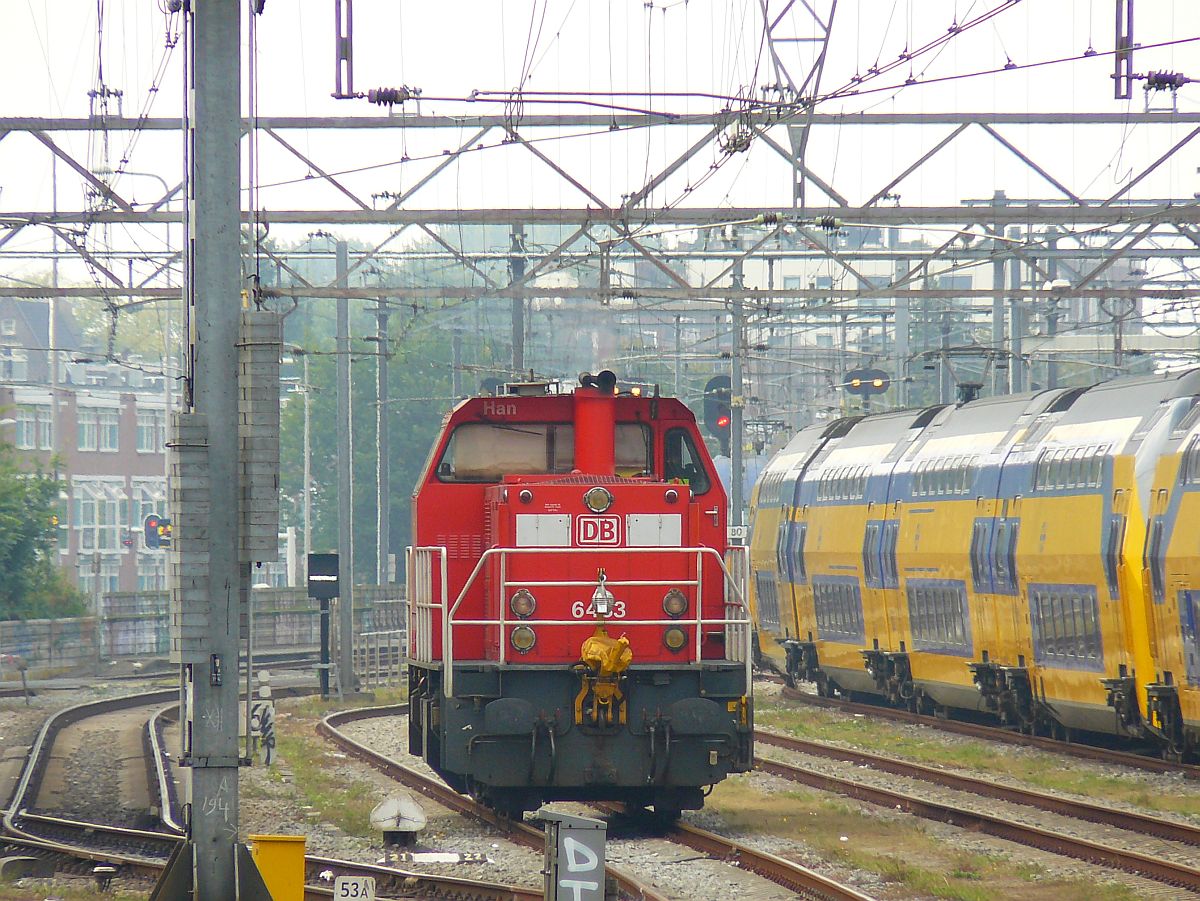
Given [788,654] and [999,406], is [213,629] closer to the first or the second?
[999,406]

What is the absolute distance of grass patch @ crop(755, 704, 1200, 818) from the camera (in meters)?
17.1

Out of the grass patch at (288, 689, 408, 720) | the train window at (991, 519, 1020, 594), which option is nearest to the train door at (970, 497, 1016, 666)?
→ the train window at (991, 519, 1020, 594)

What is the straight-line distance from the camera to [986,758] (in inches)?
814

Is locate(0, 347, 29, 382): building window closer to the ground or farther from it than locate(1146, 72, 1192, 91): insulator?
farther from it

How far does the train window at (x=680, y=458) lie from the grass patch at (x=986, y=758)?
18.6 ft

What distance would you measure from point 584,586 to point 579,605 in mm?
165

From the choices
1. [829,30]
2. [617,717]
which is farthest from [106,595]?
[617,717]

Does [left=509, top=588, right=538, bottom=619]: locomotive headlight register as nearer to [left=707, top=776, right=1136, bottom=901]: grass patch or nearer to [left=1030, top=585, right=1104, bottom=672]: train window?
[left=707, top=776, right=1136, bottom=901]: grass patch

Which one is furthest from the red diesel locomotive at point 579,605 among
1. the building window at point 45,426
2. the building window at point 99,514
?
the building window at point 99,514

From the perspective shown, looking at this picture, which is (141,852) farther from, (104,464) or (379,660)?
(104,464)

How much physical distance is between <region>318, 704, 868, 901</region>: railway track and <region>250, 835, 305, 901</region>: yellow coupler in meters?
2.31

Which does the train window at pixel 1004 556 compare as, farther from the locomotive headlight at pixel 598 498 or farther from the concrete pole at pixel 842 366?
the concrete pole at pixel 842 366

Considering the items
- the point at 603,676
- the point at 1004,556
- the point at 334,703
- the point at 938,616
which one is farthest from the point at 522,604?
the point at 334,703

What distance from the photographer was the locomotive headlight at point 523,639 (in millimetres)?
13375
